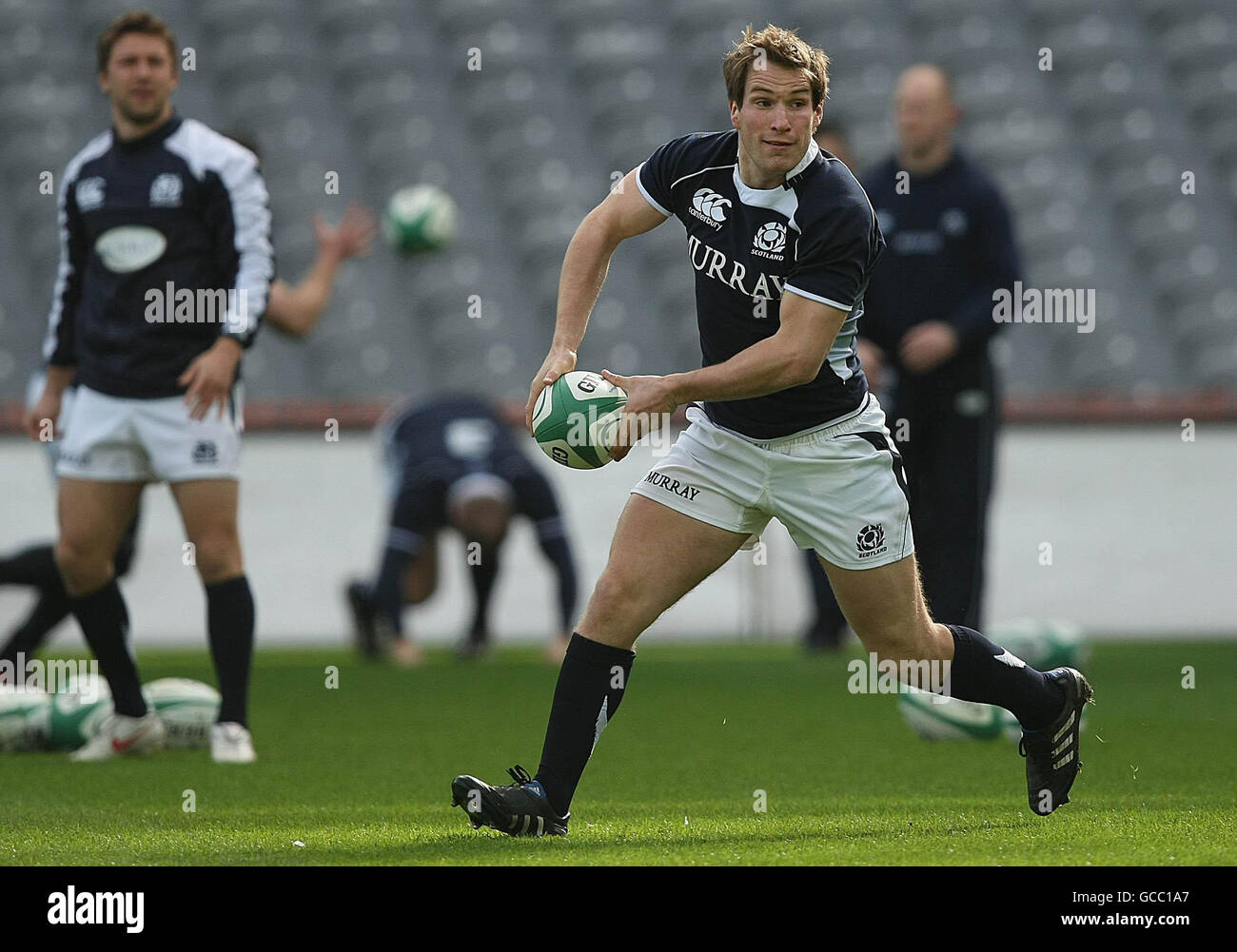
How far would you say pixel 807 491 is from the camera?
4.62 meters

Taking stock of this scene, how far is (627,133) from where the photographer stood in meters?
17.4

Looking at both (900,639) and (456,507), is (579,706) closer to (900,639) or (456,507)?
(900,639)

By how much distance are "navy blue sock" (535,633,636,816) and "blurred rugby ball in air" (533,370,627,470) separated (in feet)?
1.65

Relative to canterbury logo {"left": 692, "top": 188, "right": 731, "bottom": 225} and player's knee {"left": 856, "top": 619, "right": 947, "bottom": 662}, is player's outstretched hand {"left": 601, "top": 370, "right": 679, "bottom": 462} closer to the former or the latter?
canterbury logo {"left": 692, "top": 188, "right": 731, "bottom": 225}

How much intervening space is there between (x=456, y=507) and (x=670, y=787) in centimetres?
522

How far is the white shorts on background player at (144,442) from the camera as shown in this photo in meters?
6.11

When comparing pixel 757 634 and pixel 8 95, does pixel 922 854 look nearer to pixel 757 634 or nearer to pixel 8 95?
pixel 757 634

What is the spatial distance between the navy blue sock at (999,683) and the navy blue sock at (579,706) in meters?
0.90

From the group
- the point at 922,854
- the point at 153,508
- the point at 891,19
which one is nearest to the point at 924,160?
the point at 922,854

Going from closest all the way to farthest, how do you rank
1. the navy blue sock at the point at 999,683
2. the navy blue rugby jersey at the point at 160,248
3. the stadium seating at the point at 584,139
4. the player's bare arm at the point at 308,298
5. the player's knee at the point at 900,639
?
the player's knee at the point at 900,639, the navy blue sock at the point at 999,683, the navy blue rugby jersey at the point at 160,248, the player's bare arm at the point at 308,298, the stadium seating at the point at 584,139

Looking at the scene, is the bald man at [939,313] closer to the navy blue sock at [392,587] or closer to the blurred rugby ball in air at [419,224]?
the navy blue sock at [392,587]

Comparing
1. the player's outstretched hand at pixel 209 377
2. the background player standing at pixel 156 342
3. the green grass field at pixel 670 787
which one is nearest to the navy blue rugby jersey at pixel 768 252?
the green grass field at pixel 670 787

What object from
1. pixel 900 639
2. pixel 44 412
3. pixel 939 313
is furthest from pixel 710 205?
pixel 939 313
